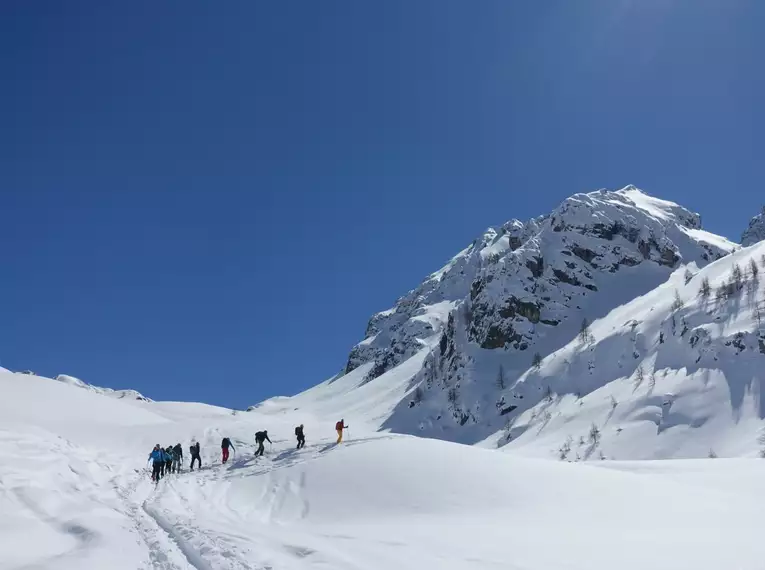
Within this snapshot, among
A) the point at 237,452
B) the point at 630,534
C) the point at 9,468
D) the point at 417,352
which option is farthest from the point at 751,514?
the point at 417,352

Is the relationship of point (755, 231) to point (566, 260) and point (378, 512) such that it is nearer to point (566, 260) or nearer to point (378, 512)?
point (566, 260)

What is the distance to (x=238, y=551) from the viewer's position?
9016 mm

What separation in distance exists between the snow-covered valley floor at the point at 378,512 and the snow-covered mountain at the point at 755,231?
172 m

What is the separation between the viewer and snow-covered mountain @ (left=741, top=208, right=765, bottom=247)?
536 feet

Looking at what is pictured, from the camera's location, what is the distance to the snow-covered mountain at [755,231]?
163375 millimetres

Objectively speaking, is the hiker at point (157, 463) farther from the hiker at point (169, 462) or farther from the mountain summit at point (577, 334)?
the mountain summit at point (577, 334)

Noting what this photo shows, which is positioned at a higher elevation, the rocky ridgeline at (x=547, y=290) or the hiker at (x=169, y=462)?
the rocky ridgeline at (x=547, y=290)

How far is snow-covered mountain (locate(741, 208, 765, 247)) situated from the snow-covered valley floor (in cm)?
17152

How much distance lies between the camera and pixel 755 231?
548ft

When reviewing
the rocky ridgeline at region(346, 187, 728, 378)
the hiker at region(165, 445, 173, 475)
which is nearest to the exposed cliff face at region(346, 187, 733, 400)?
the rocky ridgeline at region(346, 187, 728, 378)

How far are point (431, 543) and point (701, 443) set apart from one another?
51.0 meters

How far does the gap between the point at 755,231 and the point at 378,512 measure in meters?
192

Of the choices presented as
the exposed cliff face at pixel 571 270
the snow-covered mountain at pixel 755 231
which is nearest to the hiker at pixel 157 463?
the exposed cliff face at pixel 571 270

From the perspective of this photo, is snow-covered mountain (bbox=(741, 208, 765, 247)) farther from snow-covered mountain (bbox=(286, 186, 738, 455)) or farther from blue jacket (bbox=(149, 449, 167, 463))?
blue jacket (bbox=(149, 449, 167, 463))
